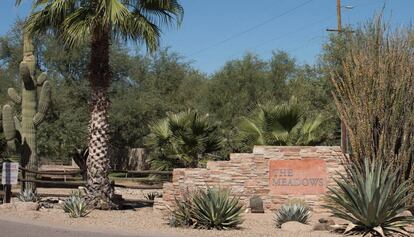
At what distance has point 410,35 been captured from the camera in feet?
49.4

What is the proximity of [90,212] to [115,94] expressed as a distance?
2381 centimetres

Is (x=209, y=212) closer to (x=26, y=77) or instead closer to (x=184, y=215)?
(x=184, y=215)

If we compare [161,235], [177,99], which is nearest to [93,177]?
[161,235]

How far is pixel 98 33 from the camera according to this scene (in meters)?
17.7

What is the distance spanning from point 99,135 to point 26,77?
5277 mm

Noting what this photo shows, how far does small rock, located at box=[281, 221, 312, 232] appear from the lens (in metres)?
13.0

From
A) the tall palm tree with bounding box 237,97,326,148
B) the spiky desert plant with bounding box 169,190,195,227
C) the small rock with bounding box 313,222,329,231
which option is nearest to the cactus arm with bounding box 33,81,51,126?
the tall palm tree with bounding box 237,97,326,148

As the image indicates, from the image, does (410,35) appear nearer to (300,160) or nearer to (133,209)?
(300,160)

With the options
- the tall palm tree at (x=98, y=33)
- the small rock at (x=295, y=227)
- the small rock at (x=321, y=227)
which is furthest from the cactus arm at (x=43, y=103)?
the small rock at (x=321, y=227)

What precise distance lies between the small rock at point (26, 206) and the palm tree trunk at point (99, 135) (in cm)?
157

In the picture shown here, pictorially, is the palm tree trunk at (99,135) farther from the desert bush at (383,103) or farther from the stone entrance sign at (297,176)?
the desert bush at (383,103)

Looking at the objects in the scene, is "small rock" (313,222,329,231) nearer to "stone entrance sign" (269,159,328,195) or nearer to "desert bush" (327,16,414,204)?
"desert bush" (327,16,414,204)

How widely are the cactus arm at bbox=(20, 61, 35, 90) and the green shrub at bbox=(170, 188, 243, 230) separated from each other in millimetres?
10232

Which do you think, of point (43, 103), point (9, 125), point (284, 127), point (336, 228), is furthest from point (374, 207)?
point (9, 125)
